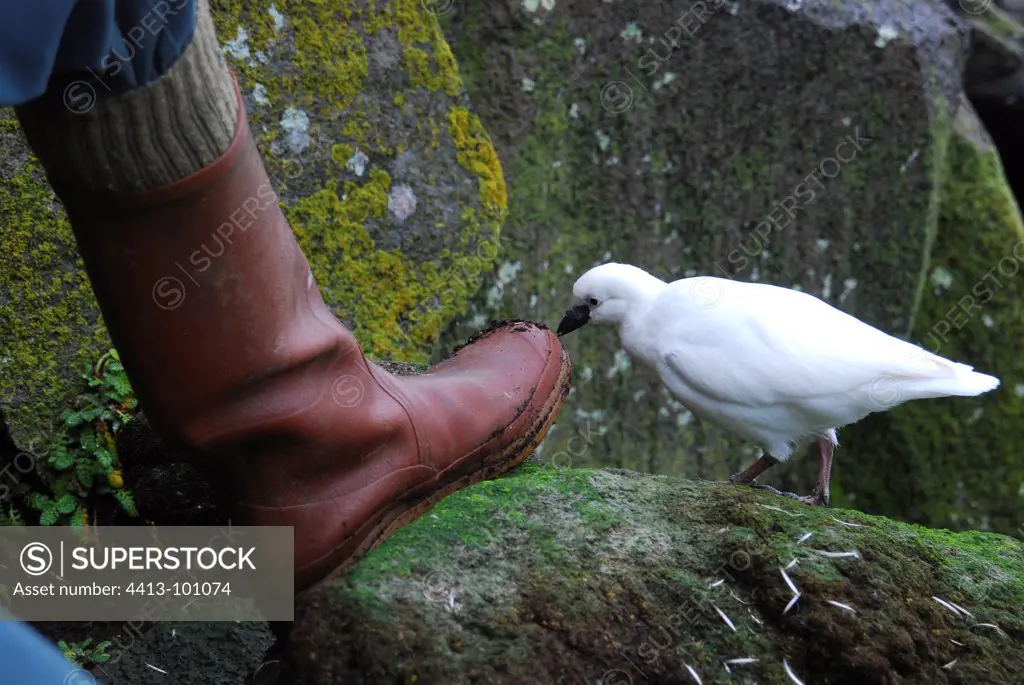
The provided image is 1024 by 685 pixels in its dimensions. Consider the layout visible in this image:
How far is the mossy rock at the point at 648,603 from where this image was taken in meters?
2.12

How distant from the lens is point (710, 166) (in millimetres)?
5344

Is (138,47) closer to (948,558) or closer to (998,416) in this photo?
(948,558)

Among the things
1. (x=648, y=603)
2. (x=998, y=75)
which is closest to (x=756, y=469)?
(x=648, y=603)

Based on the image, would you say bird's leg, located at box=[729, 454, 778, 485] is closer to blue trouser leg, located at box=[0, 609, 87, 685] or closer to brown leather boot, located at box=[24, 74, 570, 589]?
brown leather boot, located at box=[24, 74, 570, 589]

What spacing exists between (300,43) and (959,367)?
2574 millimetres

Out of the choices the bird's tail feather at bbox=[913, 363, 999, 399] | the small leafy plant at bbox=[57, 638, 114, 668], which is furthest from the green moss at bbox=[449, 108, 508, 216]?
the small leafy plant at bbox=[57, 638, 114, 668]

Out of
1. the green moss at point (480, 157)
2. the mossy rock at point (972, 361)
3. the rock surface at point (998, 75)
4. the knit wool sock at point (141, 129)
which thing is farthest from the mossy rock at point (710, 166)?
the knit wool sock at point (141, 129)

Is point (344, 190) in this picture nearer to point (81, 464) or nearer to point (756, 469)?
point (81, 464)

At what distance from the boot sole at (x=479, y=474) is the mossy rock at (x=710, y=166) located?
140cm

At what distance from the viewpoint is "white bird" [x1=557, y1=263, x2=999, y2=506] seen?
3490mm

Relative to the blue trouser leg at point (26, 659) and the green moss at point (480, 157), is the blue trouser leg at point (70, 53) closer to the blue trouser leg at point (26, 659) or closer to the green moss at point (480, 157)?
the blue trouser leg at point (26, 659)

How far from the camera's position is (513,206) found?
190 inches

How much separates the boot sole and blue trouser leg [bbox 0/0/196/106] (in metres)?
1.09

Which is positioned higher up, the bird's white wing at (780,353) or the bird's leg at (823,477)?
the bird's white wing at (780,353)
